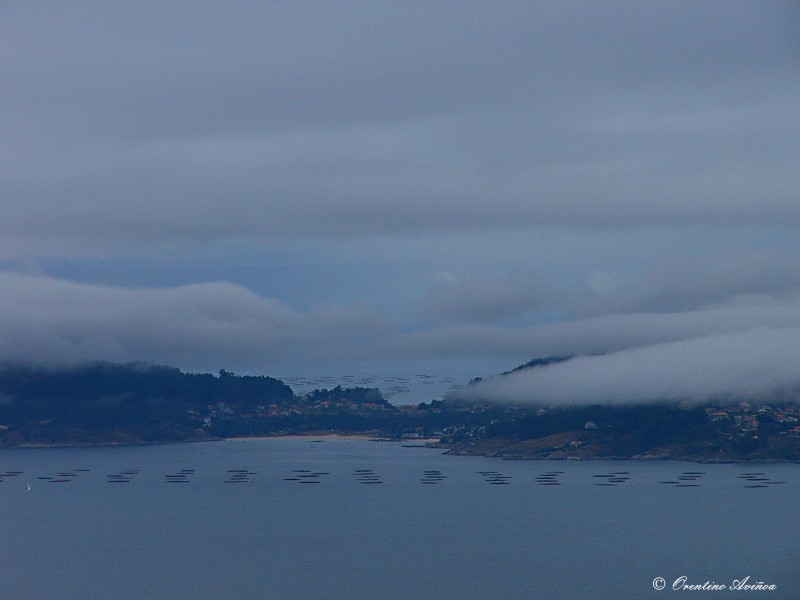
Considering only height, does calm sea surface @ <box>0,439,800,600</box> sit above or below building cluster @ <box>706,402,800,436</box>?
below

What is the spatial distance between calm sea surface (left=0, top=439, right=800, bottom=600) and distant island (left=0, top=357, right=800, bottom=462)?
9319 millimetres

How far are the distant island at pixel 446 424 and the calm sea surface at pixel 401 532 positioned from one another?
9319 millimetres

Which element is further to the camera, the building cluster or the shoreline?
the shoreline

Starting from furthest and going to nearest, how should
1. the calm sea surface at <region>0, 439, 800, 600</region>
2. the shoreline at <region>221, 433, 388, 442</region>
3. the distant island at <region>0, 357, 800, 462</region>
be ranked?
1. the shoreline at <region>221, 433, 388, 442</region>
2. the distant island at <region>0, 357, 800, 462</region>
3. the calm sea surface at <region>0, 439, 800, 600</region>

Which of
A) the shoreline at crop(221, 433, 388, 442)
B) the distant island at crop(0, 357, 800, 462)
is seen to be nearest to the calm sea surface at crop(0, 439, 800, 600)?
the distant island at crop(0, 357, 800, 462)

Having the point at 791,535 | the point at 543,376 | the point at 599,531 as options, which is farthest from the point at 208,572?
the point at 543,376

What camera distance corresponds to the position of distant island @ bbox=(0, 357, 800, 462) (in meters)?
120

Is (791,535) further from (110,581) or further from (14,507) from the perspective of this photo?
(14,507)

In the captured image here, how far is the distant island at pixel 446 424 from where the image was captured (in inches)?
4707

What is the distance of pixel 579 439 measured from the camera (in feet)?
415

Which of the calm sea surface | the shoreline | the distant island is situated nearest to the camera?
the calm sea surface

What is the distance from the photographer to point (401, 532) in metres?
65.2

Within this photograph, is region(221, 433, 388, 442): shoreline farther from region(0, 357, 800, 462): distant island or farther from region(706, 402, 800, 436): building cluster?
region(706, 402, 800, 436): building cluster

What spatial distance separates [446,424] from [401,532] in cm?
10751
